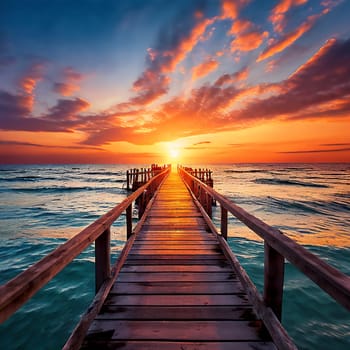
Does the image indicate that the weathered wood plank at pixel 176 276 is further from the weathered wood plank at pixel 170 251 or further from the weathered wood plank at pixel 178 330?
the weathered wood plank at pixel 178 330

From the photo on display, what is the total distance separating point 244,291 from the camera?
2.66 meters

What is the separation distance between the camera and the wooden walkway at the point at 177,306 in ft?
6.28

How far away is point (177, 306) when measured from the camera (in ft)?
7.89

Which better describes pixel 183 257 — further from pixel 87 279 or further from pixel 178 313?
pixel 87 279

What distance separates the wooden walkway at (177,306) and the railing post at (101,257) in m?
0.24

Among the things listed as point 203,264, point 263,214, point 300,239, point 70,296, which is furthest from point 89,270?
point 263,214

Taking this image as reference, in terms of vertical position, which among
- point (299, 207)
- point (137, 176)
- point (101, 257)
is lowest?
point (299, 207)

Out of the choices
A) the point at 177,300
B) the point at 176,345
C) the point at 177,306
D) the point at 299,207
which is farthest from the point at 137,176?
the point at 176,345

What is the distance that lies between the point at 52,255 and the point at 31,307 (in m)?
5.04

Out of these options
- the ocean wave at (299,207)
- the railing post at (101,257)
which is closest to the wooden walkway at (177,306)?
the railing post at (101,257)

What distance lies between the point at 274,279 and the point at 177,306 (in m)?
1.13

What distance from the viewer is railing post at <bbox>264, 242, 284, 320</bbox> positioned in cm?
190

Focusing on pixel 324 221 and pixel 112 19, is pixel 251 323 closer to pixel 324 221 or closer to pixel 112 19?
pixel 112 19

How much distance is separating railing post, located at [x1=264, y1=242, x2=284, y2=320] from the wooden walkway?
0.90 ft
